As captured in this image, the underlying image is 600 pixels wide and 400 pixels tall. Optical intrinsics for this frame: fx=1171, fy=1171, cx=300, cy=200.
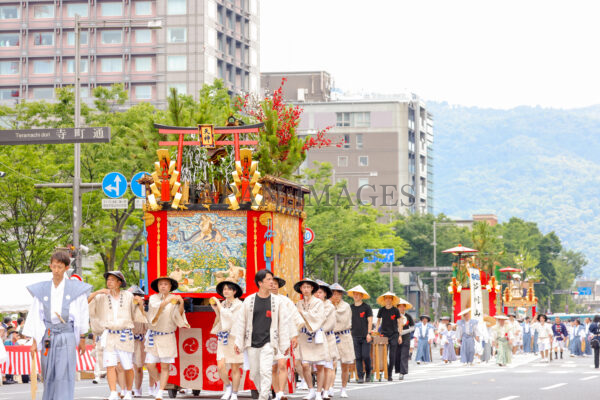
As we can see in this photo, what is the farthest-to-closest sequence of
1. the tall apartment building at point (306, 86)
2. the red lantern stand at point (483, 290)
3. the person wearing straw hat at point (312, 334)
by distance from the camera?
the tall apartment building at point (306, 86)
the red lantern stand at point (483, 290)
the person wearing straw hat at point (312, 334)

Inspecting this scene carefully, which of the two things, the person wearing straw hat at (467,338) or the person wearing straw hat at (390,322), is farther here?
the person wearing straw hat at (467,338)

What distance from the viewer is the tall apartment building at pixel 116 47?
95125 millimetres

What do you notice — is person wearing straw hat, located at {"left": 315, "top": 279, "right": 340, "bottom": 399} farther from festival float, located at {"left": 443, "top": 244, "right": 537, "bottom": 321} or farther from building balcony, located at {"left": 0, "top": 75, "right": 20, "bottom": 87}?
building balcony, located at {"left": 0, "top": 75, "right": 20, "bottom": 87}

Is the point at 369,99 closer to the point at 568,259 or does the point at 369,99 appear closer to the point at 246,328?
the point at 568,259

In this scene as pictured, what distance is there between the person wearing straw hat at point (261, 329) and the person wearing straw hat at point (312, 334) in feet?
9.05

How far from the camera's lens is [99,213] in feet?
137

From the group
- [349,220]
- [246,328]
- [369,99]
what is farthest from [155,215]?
[369,99]

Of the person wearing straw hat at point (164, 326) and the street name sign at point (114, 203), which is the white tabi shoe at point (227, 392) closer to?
the person wearing straw hat at point (164, 326)

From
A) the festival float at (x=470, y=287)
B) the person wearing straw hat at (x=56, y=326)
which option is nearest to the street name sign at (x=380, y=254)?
the festival float at (x=470, y=287)

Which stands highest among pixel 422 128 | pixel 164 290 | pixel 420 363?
pixel 422 128

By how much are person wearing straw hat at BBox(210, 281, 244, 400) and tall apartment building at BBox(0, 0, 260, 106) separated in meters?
77.3

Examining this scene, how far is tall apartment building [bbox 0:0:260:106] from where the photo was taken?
95.1 m

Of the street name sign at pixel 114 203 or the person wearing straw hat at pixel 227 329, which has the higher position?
the street name sign at pixel 114 203

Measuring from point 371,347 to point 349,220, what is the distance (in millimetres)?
29517
